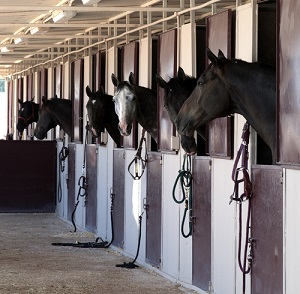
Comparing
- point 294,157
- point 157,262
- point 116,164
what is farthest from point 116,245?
point 294,157

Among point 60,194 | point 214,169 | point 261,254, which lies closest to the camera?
point 261,254

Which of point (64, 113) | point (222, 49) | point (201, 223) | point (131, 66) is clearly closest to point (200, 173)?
point (201, 223)

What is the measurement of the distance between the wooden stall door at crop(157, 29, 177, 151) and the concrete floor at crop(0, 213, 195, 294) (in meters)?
1.12

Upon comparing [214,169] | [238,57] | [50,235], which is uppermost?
[238,57]

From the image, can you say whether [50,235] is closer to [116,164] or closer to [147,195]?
[116,164]

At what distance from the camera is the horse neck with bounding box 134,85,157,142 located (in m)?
8.41

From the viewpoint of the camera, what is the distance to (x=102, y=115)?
984cm

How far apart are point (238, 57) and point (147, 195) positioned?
259cm

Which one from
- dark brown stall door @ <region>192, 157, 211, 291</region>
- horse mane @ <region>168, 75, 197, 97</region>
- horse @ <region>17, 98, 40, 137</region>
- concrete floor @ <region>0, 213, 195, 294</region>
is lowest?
concrete floor @ <region>0, 213, 195, 294</region>

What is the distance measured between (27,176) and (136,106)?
19.5 ft

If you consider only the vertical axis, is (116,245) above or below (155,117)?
below

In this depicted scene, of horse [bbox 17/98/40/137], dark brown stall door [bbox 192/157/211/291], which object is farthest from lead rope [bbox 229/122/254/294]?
horse [bbox 17/98/40/137]

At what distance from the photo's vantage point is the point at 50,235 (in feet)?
37.2

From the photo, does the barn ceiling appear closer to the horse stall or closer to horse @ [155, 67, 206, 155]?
the horse stall
